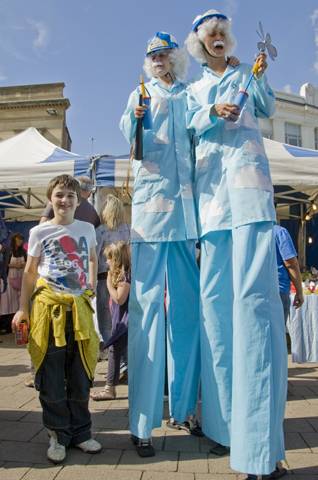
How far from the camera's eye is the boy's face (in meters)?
2.27

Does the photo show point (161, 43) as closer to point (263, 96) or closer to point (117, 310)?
point (263, 96)

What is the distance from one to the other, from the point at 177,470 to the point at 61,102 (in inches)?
986

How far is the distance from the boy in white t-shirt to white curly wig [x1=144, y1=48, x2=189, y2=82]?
825mm

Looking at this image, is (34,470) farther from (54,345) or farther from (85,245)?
(85,245)

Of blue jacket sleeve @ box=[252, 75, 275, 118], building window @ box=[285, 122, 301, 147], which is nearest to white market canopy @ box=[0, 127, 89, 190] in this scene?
blue jacket sleeve @ box=[252, 75, 275, 118]

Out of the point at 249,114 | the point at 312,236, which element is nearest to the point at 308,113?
the point at 312,236

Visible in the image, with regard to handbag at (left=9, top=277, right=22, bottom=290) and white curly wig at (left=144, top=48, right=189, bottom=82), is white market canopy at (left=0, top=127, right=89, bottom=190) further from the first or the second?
white curly wig at (left=144, top=48, right=189, bottom=82)

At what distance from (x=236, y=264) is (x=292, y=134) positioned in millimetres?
26201

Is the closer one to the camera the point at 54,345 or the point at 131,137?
the point at 54,345

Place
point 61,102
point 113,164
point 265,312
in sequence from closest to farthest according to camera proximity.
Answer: point 265,312
point 113,164
point 61,102

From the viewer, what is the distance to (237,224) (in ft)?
6.19

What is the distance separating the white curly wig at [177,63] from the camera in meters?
2.35

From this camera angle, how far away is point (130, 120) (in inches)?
87.9

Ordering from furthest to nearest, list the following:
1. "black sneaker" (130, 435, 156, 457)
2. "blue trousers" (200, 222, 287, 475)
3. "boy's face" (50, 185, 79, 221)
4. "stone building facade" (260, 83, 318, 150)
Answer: "stone building facade" (260, 83, 318, 150) → "boy's face" (50, 185, 79, 221) → "black sneaker" (130, 435, 156, 457) → "blue trousers" (200, 222, 287, 475)
